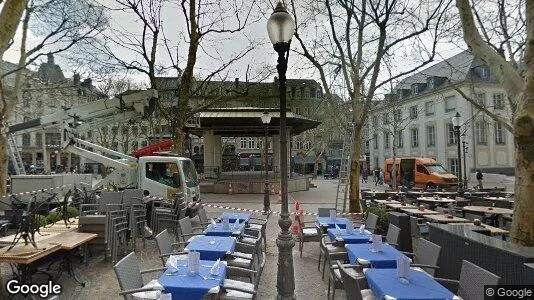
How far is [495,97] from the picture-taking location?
3953 centimetres

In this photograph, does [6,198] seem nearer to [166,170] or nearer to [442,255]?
[166,170]

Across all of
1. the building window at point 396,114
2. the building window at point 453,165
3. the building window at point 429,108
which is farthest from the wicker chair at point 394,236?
the building window at point 429,108

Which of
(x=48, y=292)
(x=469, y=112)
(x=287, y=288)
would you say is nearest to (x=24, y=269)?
(x=48, y=292)

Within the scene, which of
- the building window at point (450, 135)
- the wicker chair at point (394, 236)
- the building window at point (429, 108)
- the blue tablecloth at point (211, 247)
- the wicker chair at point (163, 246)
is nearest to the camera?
the blue tablecloth at point (211, 247)

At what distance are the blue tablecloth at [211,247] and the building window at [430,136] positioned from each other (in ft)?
145

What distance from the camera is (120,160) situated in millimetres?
15320

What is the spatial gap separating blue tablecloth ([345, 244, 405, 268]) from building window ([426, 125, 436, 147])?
43.7 m

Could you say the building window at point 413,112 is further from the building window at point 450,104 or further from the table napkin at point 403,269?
the table napkin at point 403,269

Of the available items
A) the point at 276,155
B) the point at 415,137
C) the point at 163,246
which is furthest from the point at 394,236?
the point at 415,137

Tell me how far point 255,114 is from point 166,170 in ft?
41.8

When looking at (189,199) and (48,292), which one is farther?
(189,199)

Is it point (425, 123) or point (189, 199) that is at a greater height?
point (425, 123)

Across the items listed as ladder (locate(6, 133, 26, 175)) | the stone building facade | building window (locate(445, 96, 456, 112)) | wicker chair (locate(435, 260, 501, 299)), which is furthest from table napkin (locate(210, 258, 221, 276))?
building window (locate(445, 96, 456, 112))

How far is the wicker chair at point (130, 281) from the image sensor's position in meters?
4.23
